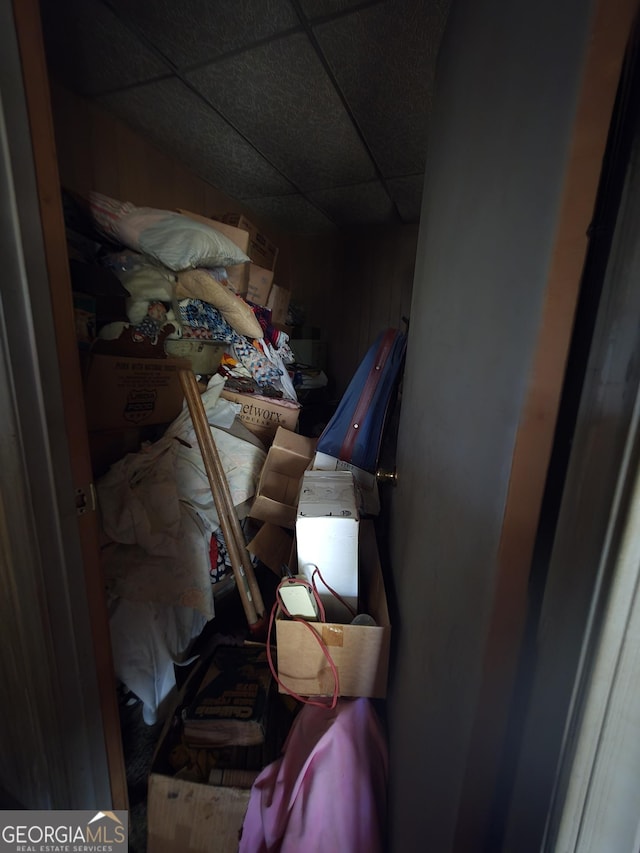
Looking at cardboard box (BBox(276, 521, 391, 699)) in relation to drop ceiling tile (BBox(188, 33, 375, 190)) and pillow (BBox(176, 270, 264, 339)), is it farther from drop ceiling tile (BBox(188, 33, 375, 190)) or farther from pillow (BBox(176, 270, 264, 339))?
drop ceiling tile (BBox(188, 33, 375, 190))

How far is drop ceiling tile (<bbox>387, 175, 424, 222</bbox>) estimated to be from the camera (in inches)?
75.8

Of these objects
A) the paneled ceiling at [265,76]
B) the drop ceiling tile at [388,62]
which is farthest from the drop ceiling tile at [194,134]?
the drop ceiling tile at [388,62]

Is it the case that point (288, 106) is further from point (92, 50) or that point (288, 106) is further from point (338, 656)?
point (338, 656)

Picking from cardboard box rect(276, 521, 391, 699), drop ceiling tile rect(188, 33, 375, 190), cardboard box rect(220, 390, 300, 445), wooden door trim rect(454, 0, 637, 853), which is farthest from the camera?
A: cardboard box rect(220, 390, 300, 445)

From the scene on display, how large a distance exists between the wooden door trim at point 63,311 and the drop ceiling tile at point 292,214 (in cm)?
196

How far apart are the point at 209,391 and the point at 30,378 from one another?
3.41 ft

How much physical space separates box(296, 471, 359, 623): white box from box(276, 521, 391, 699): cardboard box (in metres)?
0.12

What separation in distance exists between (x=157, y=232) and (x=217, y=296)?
0.34m

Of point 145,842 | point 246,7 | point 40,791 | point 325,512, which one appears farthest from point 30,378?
point 145,842

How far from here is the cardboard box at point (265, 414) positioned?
1.76 meters

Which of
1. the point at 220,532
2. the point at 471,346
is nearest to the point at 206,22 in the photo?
the point at 471,346

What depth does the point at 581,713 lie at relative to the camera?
245mm

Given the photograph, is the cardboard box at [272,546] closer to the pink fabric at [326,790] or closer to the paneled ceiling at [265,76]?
the pink fabric at [326,790]

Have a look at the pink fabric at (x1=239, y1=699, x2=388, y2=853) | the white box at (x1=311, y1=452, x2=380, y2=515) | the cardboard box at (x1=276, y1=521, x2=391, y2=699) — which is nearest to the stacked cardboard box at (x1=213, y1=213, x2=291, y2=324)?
the white box at (x1=311, y1=452, x2=380, y2=515)
